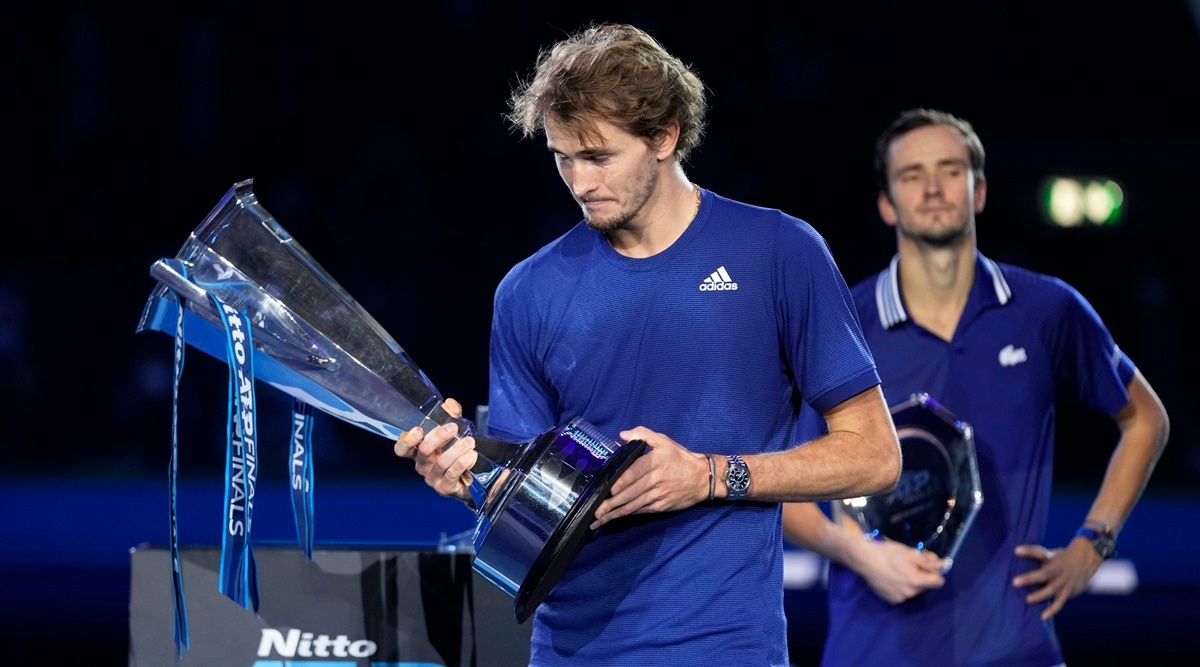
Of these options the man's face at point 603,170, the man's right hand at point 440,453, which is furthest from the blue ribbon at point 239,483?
the man's face at point 603,170

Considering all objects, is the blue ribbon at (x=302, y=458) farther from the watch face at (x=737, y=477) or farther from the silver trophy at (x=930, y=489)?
the silver trophy at (x=930, y=489)

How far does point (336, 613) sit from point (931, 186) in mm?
1592

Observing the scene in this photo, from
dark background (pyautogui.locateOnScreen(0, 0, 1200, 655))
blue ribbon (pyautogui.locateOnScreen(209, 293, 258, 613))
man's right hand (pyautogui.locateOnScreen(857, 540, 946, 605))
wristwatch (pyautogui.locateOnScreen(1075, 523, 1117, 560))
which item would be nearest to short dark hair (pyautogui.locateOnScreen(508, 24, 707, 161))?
blue ribbon (pyautogui.locateOnScreen(209, 293, 258, 613))

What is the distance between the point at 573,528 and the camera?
1694 mm

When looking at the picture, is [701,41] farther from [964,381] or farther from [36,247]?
[964,381]

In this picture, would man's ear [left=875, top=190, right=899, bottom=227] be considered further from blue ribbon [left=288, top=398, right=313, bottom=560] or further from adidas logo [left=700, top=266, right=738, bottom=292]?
blue ribbon [left=288, top=398, right=313, bottom=560]

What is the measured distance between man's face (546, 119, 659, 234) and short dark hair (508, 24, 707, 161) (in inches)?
0.6

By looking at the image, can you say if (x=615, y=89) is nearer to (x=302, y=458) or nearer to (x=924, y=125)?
(x=302, y=458)

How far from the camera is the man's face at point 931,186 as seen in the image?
9.35 ft

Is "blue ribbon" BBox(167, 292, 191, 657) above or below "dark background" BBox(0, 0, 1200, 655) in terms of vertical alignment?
below

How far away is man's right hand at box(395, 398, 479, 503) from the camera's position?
1.81m

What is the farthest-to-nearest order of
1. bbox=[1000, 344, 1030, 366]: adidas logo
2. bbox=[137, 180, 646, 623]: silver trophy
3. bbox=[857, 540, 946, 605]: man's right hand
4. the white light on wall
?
the white light on wall, bbox=[1000, 344, 1030, 366]: adidas logo, bbox=[857, 540, 946, 605]: man's right hand, bbox=[137, 180, 646, 623]: silver trophy

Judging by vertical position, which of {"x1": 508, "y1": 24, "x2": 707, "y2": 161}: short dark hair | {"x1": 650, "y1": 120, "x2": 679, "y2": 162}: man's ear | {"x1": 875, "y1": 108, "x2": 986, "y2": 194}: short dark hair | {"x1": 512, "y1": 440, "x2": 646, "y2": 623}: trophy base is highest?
{"x1": 875, "y1": 108, "x2": 986, "y2": 194}: short dark hair

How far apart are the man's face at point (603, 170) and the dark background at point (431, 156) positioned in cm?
499
